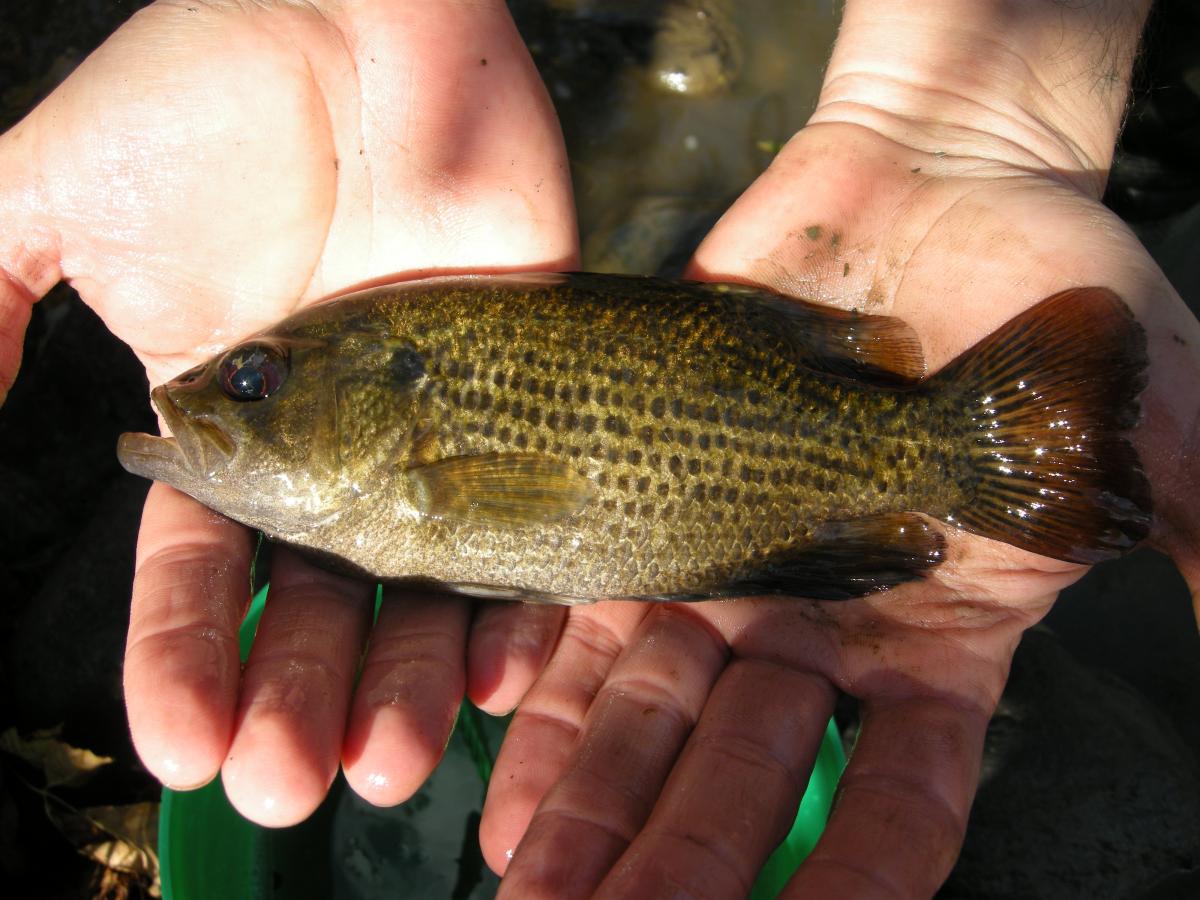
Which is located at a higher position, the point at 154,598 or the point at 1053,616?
the point at 154,598

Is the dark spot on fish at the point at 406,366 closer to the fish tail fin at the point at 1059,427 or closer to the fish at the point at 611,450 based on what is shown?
the fish at the point at 611,450

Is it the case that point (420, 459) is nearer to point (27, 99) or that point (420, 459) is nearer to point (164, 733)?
point (164, 733)

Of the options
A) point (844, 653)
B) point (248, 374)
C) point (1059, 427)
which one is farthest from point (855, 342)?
point (248, 374)

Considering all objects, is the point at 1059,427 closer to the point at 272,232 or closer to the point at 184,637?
the point at 184,637

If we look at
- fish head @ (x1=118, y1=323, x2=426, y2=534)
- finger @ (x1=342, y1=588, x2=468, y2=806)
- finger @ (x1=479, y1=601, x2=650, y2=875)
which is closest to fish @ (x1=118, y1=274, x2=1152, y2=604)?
fish head @ (x1=118, y1=323, x2=426, y2=534)

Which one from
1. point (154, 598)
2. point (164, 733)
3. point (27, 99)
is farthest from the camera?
point (27, 99)

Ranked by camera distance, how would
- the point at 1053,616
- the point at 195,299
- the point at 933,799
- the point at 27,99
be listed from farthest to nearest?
1. the point at 27,99
2. the point at 1053,616
3. the point at 195,299
4. the point at 933,799

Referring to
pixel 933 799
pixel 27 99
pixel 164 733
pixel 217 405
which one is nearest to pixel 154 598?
pixel 164 733

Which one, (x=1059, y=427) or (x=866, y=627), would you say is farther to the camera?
(x=866, y=627)
